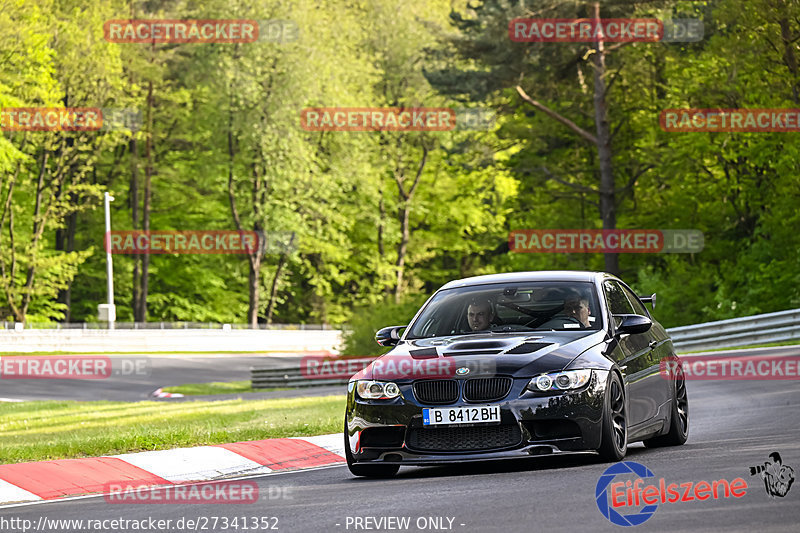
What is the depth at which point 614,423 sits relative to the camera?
9.48 metres

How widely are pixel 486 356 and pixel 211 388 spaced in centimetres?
2877

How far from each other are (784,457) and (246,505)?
403 centimetres

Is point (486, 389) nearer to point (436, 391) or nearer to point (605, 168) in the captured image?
point (436, 391)

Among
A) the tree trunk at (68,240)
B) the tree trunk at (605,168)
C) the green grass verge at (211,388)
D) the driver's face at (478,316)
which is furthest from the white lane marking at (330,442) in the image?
the tree trunk at (68,240)

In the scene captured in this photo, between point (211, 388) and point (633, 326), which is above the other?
point (633, 326)

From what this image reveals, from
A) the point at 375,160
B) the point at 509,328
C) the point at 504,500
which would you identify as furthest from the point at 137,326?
the point at 504,500

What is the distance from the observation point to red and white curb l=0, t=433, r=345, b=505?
10086 millimetres

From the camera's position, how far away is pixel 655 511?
7.21m

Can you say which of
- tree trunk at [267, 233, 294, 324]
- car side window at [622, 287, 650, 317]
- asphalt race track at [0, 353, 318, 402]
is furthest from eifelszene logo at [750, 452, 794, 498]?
tree trunk at [267, 233, 294, 324]

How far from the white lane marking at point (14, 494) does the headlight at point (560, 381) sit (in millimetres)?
3991

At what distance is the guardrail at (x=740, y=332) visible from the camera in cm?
3106

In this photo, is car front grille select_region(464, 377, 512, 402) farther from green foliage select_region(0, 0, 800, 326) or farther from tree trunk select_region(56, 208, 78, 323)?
tree trunk select_region(56, 208, 78, 323)

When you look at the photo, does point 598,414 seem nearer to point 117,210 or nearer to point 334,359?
point 334,359

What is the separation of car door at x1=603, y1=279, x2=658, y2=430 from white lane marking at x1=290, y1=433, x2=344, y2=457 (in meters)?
3.29
